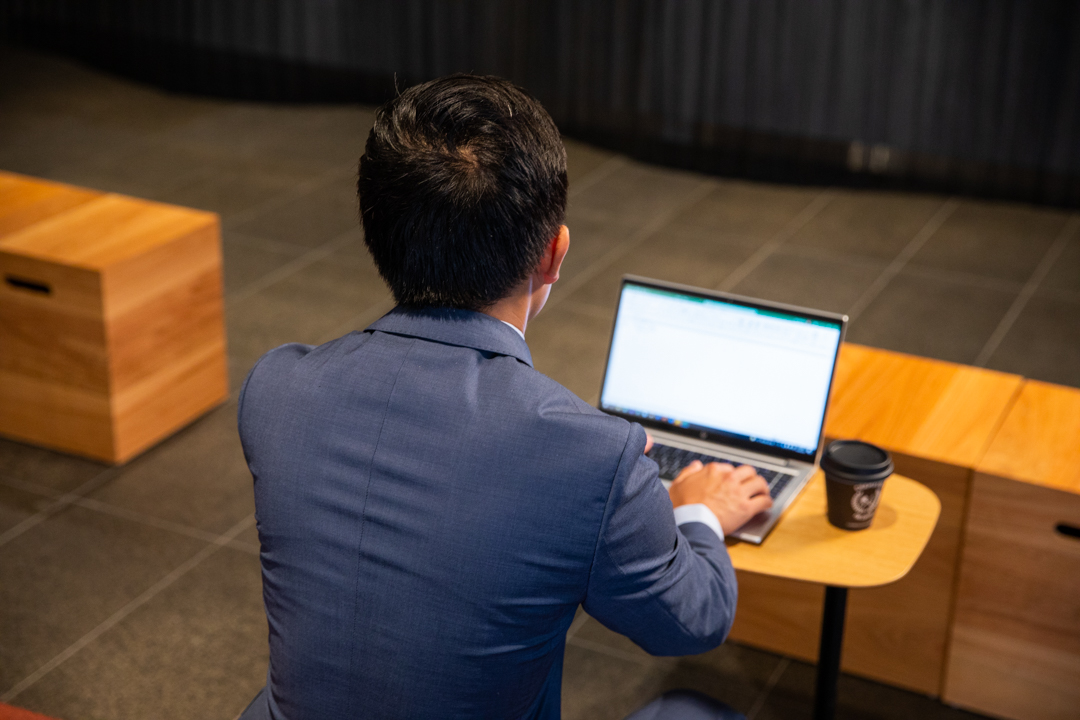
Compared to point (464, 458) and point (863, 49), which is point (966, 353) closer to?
point (863, 49)

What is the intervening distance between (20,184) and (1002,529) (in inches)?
116

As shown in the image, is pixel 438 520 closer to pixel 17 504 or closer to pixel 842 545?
pixel 842 545

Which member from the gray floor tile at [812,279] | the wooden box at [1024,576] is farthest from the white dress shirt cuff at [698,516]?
the gray floor tile at [812,279]

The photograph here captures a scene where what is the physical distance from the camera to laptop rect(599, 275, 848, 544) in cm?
188

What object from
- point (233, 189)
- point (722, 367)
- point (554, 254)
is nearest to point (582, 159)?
point (233, 189)

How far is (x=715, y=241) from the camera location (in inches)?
196

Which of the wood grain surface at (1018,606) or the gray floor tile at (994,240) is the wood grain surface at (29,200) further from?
the gray floor tile at (994,240)

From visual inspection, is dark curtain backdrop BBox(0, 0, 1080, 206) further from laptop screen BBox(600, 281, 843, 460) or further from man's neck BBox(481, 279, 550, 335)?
man's neck BBox(481, 279, 550, 335)

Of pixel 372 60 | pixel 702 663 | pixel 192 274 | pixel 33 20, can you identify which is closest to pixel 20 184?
pixel 192 274

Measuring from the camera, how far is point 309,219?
200 inches

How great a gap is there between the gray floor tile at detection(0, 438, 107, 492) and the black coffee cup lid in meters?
2.17

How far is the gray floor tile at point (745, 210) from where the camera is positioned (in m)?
5.10

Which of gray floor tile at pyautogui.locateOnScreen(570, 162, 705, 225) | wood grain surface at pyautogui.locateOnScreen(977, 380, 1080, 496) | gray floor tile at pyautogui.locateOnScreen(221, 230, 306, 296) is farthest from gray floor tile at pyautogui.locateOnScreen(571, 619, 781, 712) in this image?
gray floor tile at pyautogui.locateOnScreen(570, 162, 705, 225)

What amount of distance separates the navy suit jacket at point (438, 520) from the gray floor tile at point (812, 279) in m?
3.27
